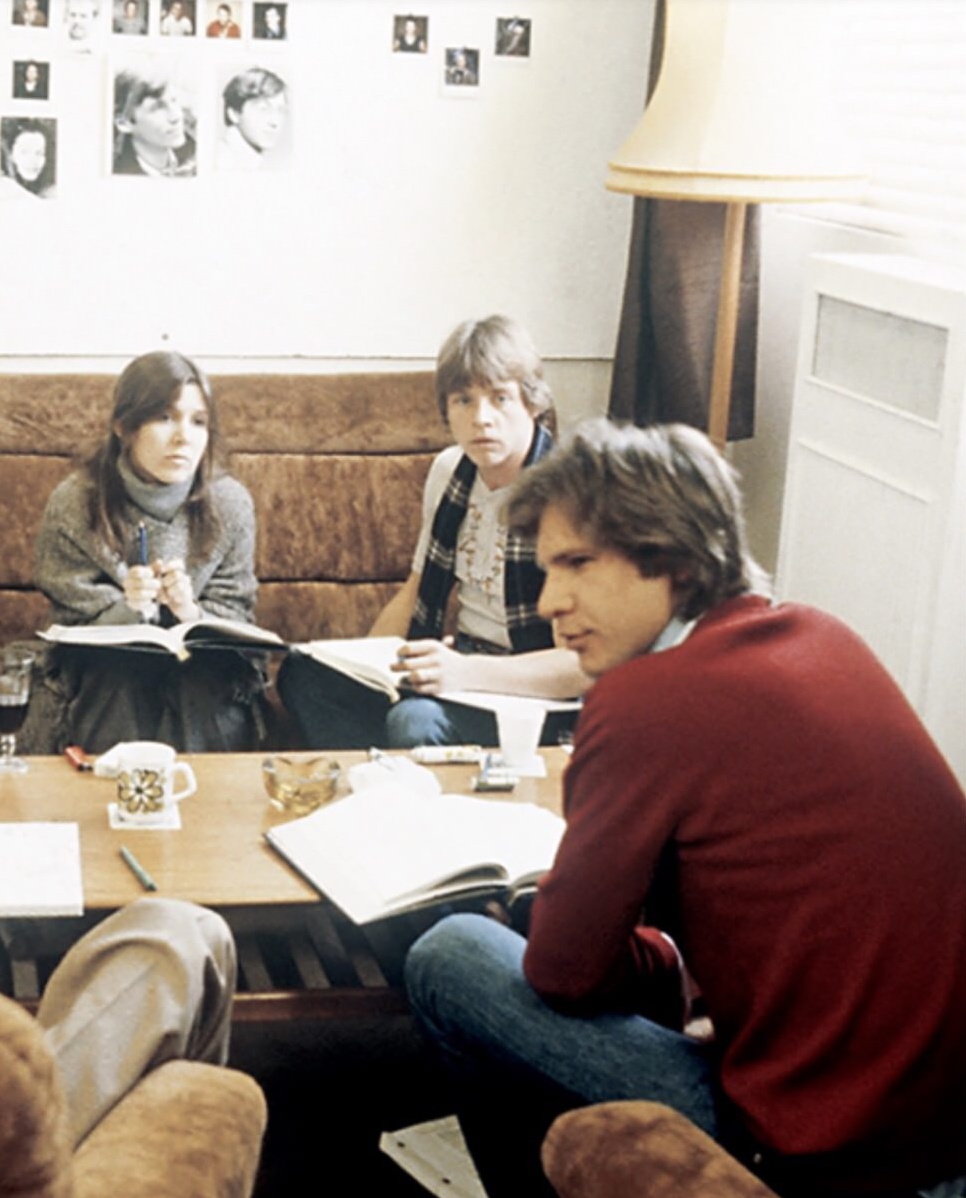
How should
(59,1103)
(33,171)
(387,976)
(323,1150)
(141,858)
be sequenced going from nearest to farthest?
(59,1103) → (141,858) → (323,1150) → (387,976) → (33,171)

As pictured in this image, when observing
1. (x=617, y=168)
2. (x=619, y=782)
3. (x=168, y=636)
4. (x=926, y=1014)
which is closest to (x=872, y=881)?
(x=926, y=1014)

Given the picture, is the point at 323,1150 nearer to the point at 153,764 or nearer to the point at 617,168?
the point at 153,764

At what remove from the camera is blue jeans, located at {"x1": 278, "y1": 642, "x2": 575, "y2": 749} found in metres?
2.95

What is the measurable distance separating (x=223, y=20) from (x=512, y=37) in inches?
23.4

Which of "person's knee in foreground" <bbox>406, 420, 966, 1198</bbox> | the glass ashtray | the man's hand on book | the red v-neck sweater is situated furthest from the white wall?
the red v-neck sweater

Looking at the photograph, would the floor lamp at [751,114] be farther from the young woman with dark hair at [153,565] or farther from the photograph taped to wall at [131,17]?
the photograph taped to wall at [131,17]

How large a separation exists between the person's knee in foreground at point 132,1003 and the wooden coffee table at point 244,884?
16.9 inches

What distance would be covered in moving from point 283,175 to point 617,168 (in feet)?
2.79

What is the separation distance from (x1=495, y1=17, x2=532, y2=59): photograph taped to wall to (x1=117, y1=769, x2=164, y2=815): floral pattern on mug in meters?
2.09

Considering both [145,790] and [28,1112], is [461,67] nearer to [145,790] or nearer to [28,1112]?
[145,790]

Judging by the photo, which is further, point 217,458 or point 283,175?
point 283,175

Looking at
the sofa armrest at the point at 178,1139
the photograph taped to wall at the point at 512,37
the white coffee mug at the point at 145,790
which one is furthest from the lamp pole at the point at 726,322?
the sofa armrest at the point at 178,1139

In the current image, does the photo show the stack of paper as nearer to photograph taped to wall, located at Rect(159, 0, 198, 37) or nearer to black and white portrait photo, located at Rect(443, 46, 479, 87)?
photograph taped to wall, located at Rect(159, 0, 198, 37)

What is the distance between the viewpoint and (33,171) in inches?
143
